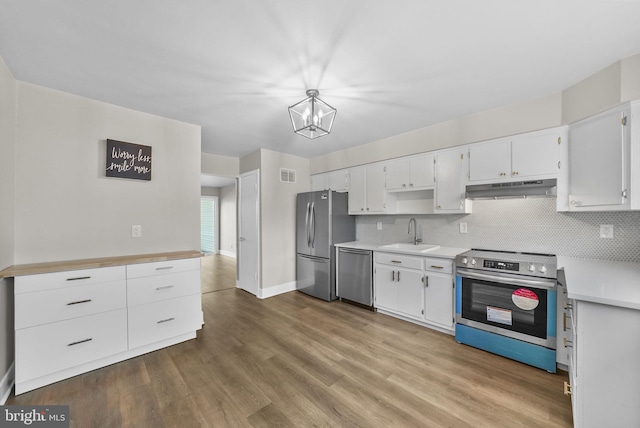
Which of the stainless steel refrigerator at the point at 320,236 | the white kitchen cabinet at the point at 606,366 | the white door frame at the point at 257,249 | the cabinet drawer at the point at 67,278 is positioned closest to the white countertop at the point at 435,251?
the stainless steel refrigerator at the point at 320,236

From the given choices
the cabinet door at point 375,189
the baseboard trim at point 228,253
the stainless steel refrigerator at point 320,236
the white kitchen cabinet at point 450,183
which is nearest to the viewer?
the white kitchen cabinet at point 450,183

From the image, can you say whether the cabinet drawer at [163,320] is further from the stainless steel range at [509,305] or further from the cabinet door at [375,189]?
the stainless steel range at [509,305]

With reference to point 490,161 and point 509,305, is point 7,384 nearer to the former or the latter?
point 509,305

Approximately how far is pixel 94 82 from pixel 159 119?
2.40ft

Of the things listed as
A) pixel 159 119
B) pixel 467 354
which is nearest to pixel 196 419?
pixel 467 354

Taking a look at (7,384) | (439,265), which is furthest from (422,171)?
(7,384)

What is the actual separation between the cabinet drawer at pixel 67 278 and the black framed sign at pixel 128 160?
100 centimetres

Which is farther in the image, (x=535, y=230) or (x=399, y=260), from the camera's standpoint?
(x=399, y=260)

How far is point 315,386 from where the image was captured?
78.5 inches

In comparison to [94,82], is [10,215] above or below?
below

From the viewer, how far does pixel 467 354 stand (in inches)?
95.5

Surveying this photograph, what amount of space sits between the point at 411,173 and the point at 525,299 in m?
1.92

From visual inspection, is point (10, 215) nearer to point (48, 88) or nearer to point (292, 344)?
point (48, 88)

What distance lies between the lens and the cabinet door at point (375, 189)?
3.79 m
